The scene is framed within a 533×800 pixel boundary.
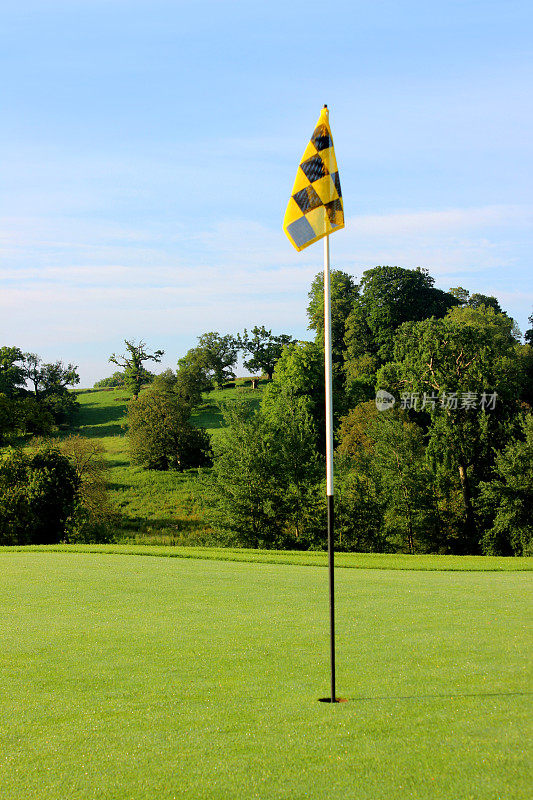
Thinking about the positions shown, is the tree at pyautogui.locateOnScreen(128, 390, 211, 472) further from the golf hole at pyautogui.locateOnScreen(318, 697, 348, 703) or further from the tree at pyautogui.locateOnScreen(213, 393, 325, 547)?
the golf hole at pyautogui.locateOnScreen(318, 697, 348, 703)

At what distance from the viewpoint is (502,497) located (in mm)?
35156

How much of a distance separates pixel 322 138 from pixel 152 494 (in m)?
42.4

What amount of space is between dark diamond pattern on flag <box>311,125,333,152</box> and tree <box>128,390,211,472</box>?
153 feet

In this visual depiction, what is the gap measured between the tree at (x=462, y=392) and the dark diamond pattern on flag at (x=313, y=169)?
106 ft

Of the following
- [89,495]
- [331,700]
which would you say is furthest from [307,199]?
[89,495]

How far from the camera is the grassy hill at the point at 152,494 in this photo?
3844 centimetres

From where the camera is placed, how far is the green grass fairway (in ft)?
15.0

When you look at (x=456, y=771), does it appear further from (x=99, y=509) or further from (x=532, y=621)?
(x=99, y=509)

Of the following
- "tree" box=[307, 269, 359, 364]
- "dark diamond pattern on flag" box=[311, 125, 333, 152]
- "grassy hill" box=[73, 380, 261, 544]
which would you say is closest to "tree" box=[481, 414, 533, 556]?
"grassy hill" box=[73, 380, 261, 544]

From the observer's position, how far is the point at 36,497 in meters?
33.4

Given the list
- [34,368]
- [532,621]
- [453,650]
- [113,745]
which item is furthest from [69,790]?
[34,368]

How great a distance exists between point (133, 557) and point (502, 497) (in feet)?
76.8

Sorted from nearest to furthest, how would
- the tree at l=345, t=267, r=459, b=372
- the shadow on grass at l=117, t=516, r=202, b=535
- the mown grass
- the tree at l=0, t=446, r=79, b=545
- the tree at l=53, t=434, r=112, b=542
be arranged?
the mown grass < the tree at l=0, t=446, r=79, b=545 < the tree at l=53, t=434, r=112, b=542 < the shadow on grass at l=117, t=516, r=202, b=535 < the tree at l=345, t=267, r=459, b=372

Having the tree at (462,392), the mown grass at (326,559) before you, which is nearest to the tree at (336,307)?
the tree at (462,392)
